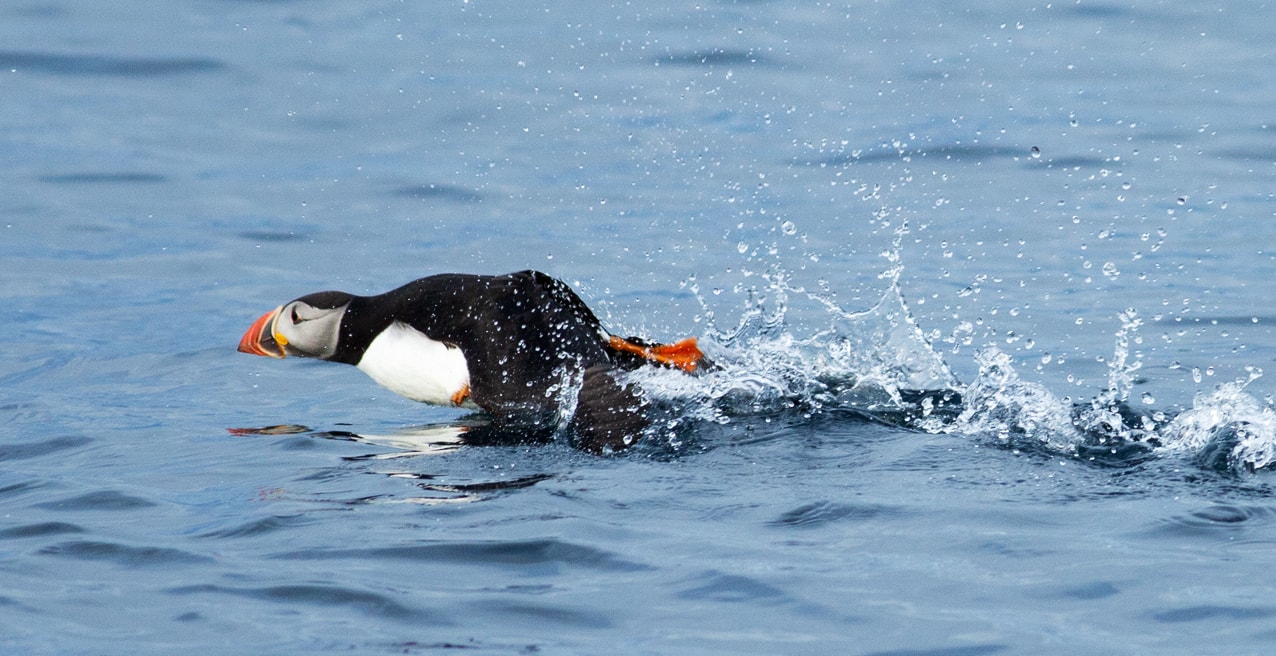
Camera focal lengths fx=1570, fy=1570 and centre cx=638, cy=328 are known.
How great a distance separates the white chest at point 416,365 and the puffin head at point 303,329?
0.56ft

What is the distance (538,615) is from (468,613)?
17cm

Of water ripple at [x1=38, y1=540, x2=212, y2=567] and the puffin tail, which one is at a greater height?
the puffin tail

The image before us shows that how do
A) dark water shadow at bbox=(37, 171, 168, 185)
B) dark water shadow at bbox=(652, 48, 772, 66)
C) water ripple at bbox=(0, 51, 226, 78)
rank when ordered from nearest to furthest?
1. dark water shadow at bbox=(37, 171, 168, 185)
2. water ripple at bbox=(0, 51, 226, 78)
3. dark water shadow at bbox=(652, 48, 772, 66)

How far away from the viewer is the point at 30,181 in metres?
10.3

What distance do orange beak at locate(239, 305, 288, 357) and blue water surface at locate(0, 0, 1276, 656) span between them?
0.98ft

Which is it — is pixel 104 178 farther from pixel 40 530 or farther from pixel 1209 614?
pixel 1209 614

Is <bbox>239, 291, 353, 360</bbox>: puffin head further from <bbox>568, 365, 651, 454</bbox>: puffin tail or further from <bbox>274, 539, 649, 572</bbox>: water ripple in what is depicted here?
A: <bbox>274, 539, 649, 572</bbox>: water ripple

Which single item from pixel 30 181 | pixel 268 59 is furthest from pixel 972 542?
pixel 268 59

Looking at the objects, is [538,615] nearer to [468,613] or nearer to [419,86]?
[468,613]

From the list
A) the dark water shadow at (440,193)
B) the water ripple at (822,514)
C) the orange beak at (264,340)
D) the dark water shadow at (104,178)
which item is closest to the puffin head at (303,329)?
the orange beak at (264,340)

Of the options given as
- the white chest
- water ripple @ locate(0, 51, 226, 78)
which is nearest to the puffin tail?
the white chest

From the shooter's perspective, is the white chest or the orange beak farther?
the orange beak

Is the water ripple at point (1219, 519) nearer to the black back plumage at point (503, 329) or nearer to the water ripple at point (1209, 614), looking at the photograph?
the water ripple at point (1209, 614)

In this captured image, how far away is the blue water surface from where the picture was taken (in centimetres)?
387
